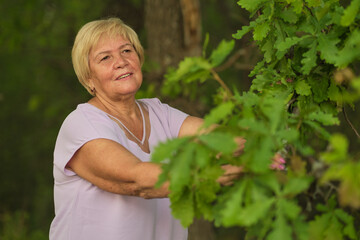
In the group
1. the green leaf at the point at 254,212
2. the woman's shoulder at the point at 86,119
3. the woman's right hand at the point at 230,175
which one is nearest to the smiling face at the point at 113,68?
the woman's shoulder at the point at 86,119

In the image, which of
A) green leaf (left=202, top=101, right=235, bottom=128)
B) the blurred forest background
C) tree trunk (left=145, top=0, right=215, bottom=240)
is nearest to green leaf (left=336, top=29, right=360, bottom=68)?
green leaf (left=202, top=101, right=235, bottom=128)

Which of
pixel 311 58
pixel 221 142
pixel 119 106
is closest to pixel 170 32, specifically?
pixel 119 106

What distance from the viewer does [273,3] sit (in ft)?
6.62

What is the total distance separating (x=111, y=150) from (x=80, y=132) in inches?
10.3

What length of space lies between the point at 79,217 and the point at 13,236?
17.7 feet

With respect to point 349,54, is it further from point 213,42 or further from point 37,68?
point 37,68

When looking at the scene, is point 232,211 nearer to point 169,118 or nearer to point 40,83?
point 169,118

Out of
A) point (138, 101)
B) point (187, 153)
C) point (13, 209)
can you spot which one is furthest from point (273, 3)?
point (13, 209)

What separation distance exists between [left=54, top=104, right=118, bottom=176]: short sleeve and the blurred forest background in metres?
4.82

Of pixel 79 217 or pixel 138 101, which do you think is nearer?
pixel 79 217

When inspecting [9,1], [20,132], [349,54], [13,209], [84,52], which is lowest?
[13,209]

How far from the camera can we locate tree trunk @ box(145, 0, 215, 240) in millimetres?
5902

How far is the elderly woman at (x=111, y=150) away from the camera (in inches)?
82.7

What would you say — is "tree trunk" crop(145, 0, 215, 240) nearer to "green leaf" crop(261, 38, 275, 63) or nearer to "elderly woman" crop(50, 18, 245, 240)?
"elderly woman" crop(50, 18, 245, 240)
